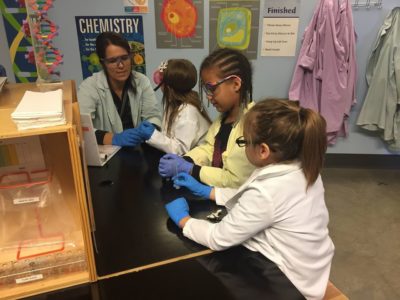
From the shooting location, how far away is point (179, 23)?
2.63m

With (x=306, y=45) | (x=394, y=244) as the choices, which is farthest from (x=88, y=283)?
(x=306, y=45)

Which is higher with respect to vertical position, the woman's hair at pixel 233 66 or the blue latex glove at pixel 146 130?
the woman's hair at pixel 233 66

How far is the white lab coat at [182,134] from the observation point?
63.6 inches

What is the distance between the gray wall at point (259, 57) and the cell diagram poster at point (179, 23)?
40 mm

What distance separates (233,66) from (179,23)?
151 centimetres

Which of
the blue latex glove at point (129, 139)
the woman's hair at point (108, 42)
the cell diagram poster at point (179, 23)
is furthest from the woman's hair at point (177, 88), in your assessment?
the cell diagram poster at point (179, 23)

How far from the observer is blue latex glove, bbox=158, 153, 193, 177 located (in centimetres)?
135

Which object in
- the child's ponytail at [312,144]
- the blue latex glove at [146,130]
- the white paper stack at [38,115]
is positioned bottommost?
the blue latex glove at [146,130]

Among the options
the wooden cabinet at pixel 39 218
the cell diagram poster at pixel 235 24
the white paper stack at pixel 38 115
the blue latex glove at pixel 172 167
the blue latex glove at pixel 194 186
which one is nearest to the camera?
the white paper stack at pixel 38 115

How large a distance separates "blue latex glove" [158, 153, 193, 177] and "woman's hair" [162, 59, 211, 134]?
334 mm

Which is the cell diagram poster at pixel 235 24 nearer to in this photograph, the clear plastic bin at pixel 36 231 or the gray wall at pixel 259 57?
the gray wall at pixel 259 57

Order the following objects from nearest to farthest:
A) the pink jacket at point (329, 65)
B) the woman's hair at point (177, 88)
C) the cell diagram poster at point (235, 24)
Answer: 1. the woman's hair at point (177, 88)
2. the pink jacket at point (329, 65)
3. the cell diagram poster at point (235, 24)

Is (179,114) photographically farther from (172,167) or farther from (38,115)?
(38,115)

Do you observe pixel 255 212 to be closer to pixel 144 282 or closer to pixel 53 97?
pixel 144 282
